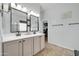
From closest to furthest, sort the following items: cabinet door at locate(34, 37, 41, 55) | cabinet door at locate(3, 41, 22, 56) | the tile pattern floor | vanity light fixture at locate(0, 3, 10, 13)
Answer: cabinet door at locate(3, 41, 22, 56)
vanity light fixture at locate(0, 3, 10, 13)
the tile pattern floor
cabinet door at locate(34, 37, 41, 55)

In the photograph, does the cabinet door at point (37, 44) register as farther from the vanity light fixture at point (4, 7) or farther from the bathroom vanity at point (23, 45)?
the vanity light fixture at point (4, 7)

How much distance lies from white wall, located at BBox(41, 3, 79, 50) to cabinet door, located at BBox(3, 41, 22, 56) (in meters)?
0.59

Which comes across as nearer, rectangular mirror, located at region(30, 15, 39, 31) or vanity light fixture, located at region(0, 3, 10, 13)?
vanity light fixture, located at region(0, 3, 10, 13)

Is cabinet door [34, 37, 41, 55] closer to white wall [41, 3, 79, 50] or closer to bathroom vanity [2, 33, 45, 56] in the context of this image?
bathroom vanity [2, 33, 45, 56]

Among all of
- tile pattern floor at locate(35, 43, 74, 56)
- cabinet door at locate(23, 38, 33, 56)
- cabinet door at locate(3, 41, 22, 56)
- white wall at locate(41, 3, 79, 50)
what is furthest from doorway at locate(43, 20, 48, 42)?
cabinet door at locate(3, 41, 22, 56)

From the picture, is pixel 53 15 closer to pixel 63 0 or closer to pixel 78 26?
pixel 63 0

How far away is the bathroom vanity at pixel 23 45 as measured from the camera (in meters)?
1.39

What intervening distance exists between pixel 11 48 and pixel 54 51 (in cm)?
73

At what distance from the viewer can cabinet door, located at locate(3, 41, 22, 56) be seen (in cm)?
135

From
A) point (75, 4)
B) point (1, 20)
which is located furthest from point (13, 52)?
point (75, 4)

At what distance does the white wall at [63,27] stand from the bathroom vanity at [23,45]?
0.24 metres

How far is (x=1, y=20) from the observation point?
1.47 meters

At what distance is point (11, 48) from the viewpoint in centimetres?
142

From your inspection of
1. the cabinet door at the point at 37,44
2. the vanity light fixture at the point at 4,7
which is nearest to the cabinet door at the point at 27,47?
the cabinet door at the point at 37,44
